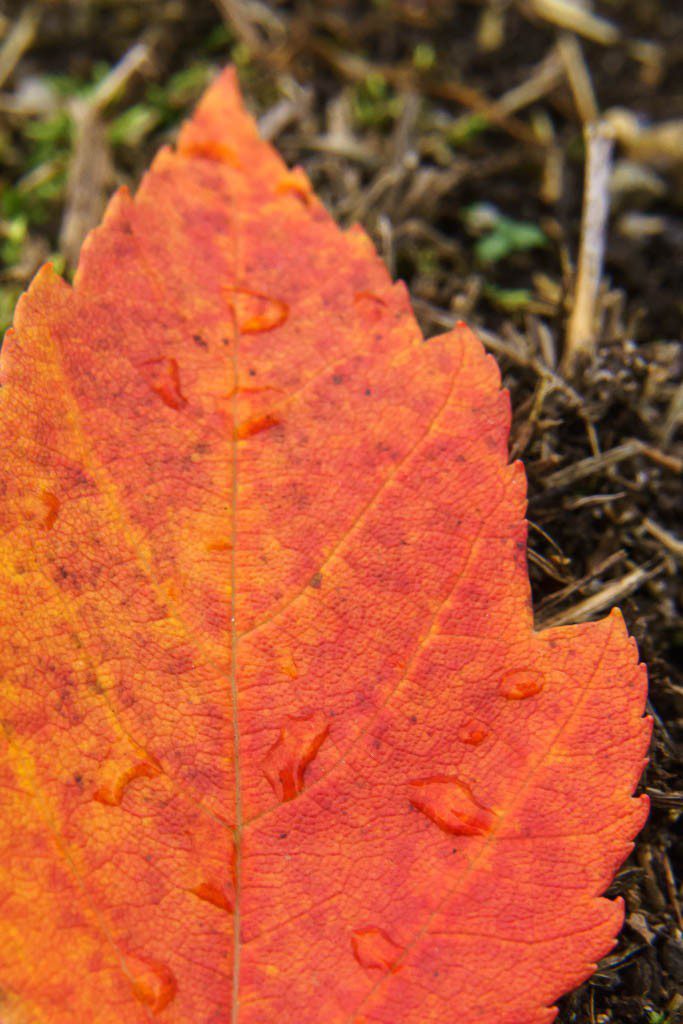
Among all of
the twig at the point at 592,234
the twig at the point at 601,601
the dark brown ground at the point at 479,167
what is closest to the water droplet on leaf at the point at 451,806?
the twig at the point at 601,601

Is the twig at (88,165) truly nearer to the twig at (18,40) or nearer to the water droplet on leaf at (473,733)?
the twig at (18,40)

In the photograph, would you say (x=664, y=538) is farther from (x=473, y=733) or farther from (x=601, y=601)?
(x=473, y=733)

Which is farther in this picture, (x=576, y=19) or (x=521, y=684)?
(x=576, y=19)

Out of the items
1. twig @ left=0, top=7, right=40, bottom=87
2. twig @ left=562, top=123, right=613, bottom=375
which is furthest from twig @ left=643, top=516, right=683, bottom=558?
twig @ left=0, top=7, right=40, bottom=87

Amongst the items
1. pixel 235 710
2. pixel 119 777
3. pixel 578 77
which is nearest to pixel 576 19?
pixel 578 77

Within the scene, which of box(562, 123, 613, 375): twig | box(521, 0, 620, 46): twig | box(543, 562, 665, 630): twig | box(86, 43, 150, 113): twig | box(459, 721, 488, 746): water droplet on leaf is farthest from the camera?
box(521, 0, 620, 46): twig

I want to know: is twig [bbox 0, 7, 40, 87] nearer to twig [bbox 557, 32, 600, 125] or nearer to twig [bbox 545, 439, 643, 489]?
twig [bbox 557, 32, 600, 125]
